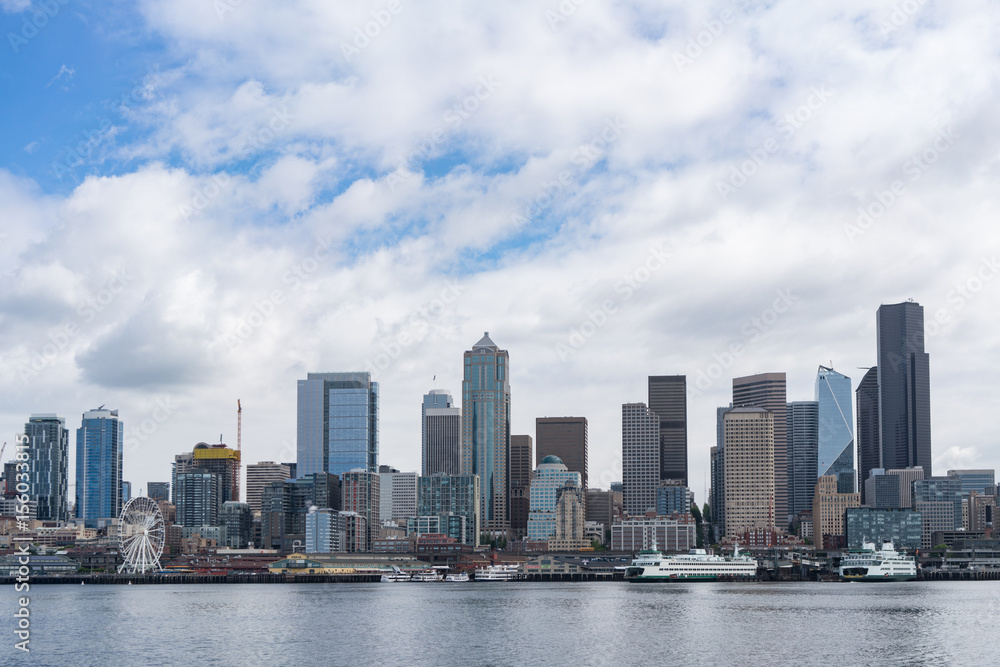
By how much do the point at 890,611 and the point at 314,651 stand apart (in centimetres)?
6617

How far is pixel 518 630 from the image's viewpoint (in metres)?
106

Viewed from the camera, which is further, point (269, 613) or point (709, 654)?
point (269, 613)

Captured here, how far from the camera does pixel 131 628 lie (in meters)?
109

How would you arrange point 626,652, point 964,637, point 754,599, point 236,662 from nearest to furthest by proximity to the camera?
point 236,662 → point 626,652 → point 964,637 → point 754,599

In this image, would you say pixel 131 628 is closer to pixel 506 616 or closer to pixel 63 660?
pixel 63 660

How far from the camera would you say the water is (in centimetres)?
8519

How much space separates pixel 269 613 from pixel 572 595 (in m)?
52.6

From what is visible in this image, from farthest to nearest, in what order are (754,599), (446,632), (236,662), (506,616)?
(754,599) < (506,616) < (446,632) < (236,662)

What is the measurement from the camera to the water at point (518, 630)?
85188 millimetres

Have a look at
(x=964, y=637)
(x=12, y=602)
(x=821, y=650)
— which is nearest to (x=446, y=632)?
(x=821, y=650)

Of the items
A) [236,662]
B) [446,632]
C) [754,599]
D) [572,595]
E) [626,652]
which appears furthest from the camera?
[572,595]

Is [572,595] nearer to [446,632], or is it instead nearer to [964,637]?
[446,632]

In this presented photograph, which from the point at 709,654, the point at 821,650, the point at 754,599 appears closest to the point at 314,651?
the point at 709,654

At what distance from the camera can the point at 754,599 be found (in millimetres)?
152625
